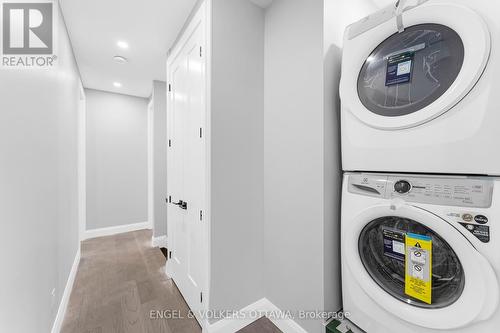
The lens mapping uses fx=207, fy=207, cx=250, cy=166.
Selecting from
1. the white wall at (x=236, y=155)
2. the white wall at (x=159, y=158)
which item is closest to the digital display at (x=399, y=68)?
the white wall at (x=236, y=155)

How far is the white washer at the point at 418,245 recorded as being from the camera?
74 centimetres

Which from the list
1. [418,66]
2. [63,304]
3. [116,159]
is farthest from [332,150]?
[116,159]

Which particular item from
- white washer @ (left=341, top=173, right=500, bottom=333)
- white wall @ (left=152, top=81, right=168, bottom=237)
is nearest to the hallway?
white wall @ (left=152, top=81, right=168, bottom=237)

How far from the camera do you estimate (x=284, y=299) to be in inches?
60.8

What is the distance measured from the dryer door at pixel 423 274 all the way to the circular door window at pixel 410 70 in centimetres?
48

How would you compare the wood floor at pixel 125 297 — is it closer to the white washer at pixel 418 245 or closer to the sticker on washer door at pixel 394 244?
the white washer at pixel 418 245

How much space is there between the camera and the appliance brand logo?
0.96 meters

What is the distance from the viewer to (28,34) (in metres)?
1.20

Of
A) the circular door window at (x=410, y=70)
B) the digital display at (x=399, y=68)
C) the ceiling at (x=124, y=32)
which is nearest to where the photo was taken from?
the circular door window at (x=410, y=70)

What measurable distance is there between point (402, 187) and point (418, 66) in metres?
0.54

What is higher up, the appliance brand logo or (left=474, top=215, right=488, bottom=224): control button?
the appliance brand logo

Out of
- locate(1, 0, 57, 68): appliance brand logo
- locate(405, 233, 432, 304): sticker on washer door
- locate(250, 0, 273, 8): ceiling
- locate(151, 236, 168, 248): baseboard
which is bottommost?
locate(151, 236, 168, 248): baseboard

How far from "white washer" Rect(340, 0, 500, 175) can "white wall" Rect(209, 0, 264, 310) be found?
714 mm

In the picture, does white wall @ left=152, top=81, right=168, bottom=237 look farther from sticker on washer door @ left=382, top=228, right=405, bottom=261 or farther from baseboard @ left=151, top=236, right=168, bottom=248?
sticker on washer door @ left=382, top=228, right=405, bottom=261
